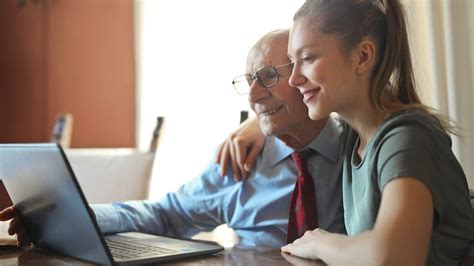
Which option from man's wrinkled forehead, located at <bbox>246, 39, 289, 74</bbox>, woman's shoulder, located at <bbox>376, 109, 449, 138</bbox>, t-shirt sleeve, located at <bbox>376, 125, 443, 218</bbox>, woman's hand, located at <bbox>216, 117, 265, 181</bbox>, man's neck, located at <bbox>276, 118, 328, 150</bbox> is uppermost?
man's wrinkled forehead, located at <bbox>246, 39, 289, 74</bbox>

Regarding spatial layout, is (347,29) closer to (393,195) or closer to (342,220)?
(393,195)

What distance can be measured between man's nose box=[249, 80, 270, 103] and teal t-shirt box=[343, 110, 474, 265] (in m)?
0.38

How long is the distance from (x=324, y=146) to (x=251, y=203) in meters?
0.26

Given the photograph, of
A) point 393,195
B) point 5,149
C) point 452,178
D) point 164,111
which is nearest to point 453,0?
point 452,178

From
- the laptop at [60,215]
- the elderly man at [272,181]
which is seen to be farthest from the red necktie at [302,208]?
the laptop at [60,215]

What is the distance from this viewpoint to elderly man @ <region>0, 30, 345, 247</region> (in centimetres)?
138

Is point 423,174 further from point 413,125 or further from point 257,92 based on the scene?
point 257,92

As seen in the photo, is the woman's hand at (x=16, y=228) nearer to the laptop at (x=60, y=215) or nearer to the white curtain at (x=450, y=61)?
the laptop at (x=60, y=215)

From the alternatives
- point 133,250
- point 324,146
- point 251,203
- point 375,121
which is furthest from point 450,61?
point 133,250

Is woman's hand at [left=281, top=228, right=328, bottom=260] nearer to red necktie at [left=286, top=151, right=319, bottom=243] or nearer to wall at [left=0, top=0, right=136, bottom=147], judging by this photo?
red necktie at [left=286, top=151, right=319, bottom=243]

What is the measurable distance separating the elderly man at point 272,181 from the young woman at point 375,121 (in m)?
0.18

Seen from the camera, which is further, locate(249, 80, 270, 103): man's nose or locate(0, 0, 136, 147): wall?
locate(0, 0, 136, 147): wall

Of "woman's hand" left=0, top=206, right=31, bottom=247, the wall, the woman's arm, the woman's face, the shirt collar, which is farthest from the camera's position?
the wall

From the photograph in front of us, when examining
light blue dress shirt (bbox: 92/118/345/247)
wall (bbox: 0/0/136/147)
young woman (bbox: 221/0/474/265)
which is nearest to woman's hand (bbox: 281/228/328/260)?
young woman (bbox: 221/0/474/265)
